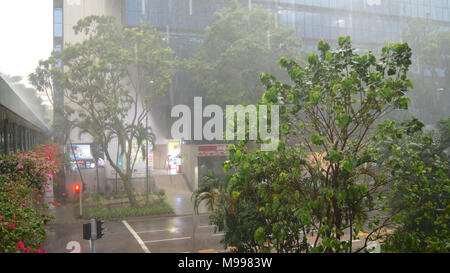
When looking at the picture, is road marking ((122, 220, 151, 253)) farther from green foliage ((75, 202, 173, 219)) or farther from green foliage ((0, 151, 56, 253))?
green foliage ((0, 151, 56, 253))

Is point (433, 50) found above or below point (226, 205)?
above

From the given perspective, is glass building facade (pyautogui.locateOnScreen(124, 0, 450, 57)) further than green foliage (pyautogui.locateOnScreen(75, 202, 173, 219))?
Yes

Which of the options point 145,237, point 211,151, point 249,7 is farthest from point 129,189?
point 249,7

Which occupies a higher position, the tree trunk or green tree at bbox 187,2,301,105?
green tree at bbox 187,2,301,105

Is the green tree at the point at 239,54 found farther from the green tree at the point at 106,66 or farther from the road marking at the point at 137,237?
the road marking at the point at 137,237

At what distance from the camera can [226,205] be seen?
29.7 feet

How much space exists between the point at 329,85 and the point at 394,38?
1421 inches

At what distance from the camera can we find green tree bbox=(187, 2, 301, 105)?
26109 mm

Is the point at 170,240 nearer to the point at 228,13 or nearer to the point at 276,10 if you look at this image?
the point at 228,13

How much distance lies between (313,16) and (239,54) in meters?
13.2

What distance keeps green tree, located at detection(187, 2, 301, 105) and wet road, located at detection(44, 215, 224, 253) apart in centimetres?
974

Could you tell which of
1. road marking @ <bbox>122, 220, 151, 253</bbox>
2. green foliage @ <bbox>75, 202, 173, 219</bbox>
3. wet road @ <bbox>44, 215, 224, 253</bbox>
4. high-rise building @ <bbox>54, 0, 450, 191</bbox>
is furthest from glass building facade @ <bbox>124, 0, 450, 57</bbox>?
road marking @ <bbox>122, 220, 151, 253</bbox>

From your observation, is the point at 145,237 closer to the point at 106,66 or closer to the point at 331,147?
the point at 106,66
